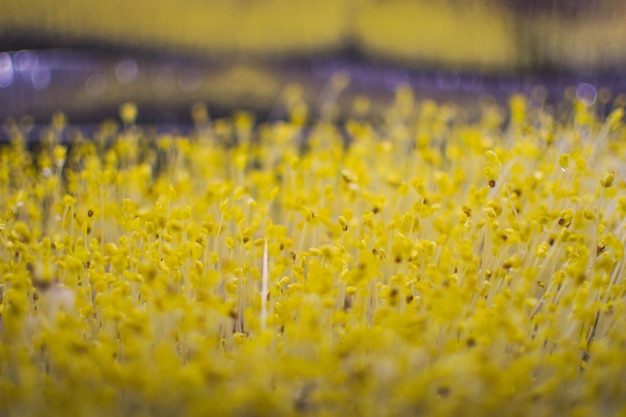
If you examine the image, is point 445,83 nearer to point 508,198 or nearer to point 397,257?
point 508,198

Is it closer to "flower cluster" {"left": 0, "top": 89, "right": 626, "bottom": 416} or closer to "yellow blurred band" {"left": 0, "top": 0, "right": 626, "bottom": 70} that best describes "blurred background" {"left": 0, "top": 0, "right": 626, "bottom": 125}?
"yellow blurred band" {"left": 0, "top": 0, "right": 626, "bottom": 70}

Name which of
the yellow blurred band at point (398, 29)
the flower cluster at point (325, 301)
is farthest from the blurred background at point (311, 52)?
the flower cluster at point (325, 301)

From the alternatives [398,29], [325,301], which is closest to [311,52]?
[398,29]

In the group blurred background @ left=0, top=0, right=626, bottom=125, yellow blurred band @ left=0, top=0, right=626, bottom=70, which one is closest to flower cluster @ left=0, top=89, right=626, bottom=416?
blurred background @ left=0, top=0, right=626, bottom=125

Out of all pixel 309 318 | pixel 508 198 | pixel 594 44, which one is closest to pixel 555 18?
pixel 594 44

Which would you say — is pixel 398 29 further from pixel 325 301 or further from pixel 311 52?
pixel 325 301

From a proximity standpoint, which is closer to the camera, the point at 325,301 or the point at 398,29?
the point at 325,301

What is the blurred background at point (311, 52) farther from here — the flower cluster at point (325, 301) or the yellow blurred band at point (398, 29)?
the flower cluster at point (325, 301)
